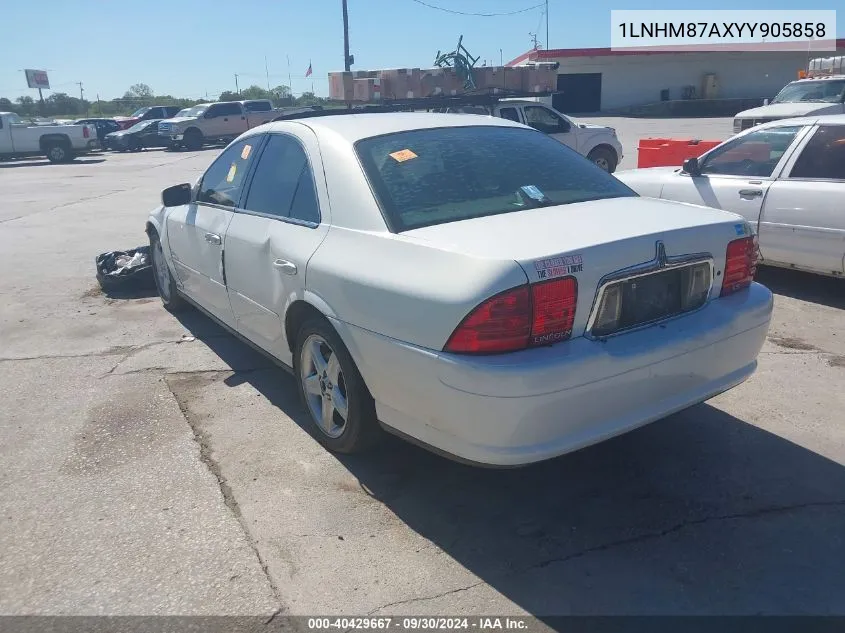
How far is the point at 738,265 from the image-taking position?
11.4 ft

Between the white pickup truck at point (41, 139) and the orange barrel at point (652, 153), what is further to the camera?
the white pickup truck at point (41, 139)

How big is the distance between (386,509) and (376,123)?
6.88 feet

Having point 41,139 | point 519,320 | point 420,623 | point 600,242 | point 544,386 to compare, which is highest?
point 41,139

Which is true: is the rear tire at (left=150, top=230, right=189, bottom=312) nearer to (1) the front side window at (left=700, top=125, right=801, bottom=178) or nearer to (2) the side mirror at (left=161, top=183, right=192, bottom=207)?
(2) the side mirror at (left=161, top=183, right=192, bottom=207)

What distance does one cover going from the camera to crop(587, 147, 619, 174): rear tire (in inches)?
557

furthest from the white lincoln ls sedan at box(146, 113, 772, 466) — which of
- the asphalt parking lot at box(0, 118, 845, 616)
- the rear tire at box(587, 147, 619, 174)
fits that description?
the rear tire at box(587, 147, 619, 174)

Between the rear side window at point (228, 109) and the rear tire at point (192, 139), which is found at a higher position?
the rear side window at point (228, 109)

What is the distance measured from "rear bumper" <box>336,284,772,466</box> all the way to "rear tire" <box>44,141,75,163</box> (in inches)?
1179

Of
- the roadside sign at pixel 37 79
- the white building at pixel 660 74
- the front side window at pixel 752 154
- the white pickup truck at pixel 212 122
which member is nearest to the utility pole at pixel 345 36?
the white pickup truck at pixel 212 122

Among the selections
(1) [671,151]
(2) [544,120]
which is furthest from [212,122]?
(1) [671,151]

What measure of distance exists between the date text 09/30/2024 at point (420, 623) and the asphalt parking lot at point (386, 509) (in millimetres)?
43

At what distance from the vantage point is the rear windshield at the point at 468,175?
3459 mm

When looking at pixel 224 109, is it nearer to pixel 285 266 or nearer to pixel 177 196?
pixel 177 196

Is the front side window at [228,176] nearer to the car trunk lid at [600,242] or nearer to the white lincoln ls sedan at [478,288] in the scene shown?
the white lincoln ls sedan at [478,288]
